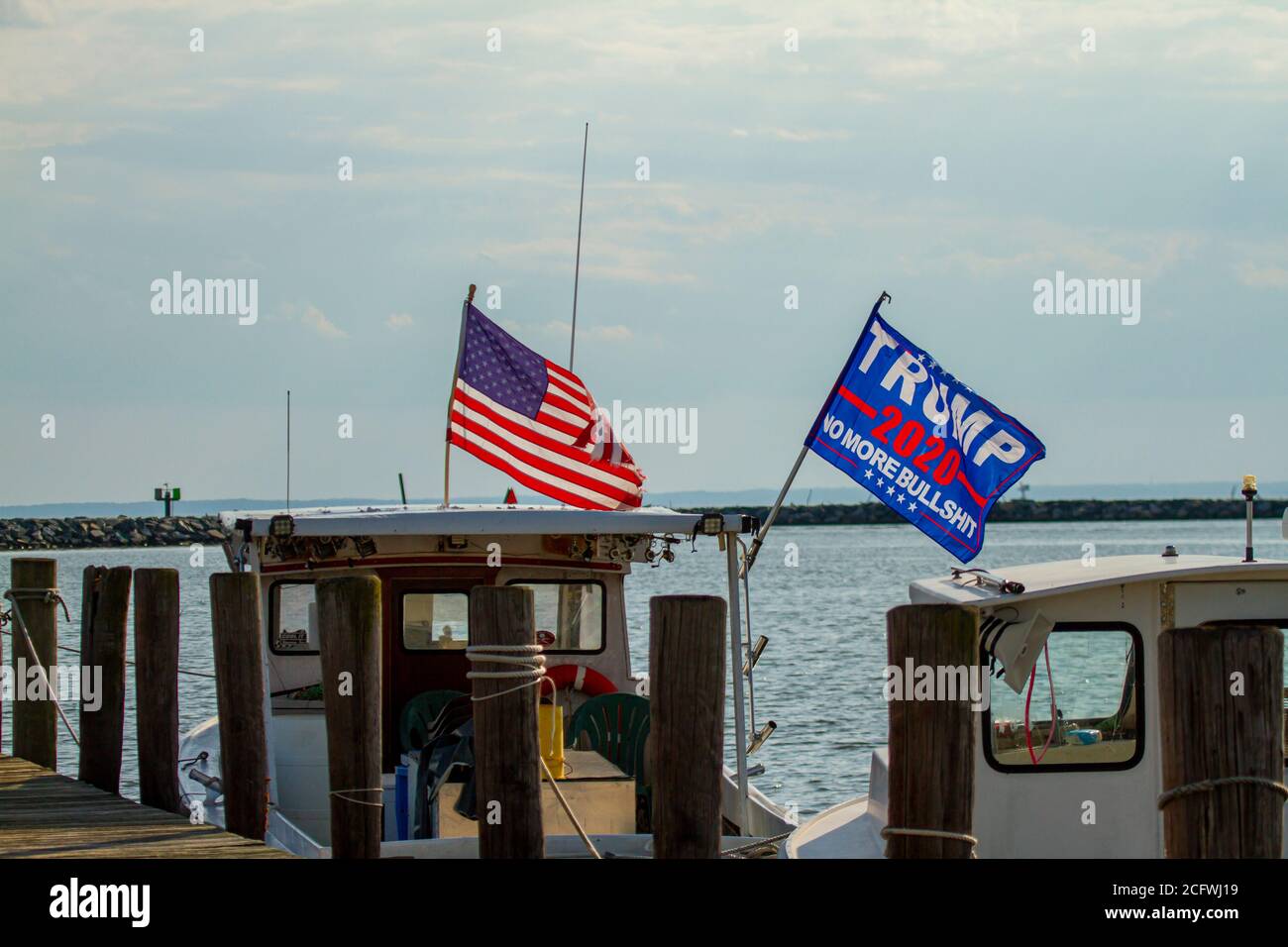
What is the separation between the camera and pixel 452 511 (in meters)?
10.7

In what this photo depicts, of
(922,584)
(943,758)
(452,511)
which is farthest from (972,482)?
(943,758)

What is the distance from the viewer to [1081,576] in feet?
28.0

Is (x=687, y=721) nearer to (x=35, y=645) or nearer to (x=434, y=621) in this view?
(x=434, y=621)

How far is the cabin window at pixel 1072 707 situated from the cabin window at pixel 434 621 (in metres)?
5.07

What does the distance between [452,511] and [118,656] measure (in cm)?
233

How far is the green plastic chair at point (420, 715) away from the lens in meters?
11.2

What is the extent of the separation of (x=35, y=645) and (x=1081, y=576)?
766cm

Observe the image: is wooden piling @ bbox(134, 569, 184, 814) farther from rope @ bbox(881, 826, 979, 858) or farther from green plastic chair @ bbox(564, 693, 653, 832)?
rope @ bbox(881, 826, 979, 858)

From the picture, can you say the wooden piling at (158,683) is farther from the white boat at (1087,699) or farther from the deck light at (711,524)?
the white boat at (1087,699)

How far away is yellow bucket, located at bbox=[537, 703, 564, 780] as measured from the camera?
9.62 meters

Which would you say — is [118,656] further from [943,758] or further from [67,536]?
[67,536]

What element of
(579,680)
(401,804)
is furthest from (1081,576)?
(579,680)

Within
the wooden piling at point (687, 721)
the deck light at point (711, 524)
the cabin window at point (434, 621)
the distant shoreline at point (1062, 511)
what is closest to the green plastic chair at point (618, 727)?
the deck light at point (711, 524)

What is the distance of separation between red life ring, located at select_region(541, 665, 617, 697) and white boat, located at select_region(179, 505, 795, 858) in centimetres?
1
